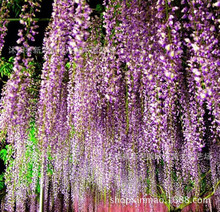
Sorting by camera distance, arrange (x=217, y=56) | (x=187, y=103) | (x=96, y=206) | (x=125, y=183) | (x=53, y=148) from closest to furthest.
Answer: (x=217, y=56) → (x=187, y=103) → (x=53, y=148) → (x=125, y=183) → (x=96, y=206)

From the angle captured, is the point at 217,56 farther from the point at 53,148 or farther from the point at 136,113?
the point at 53,148

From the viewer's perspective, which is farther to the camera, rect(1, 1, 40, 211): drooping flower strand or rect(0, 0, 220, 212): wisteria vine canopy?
rect(1, 1, 40, 211): drooping flower strand

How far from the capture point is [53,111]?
2289mm

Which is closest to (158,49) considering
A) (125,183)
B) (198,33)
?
(198,33)

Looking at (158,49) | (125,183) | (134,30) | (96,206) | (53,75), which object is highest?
(134,30)

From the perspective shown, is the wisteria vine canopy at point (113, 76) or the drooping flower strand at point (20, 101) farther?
the drooping flower strand at point (20, 101)

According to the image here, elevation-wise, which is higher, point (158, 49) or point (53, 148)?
point (158, 49)

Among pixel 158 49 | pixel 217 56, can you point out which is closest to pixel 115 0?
pixel 158 49

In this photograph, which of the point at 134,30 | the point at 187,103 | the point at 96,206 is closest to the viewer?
the point at 134,30

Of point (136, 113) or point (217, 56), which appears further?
point (136, 113)

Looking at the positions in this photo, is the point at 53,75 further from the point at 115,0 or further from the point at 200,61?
the point at 200,61

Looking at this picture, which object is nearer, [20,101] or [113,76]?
[113,76]

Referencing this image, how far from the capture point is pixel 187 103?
309cm

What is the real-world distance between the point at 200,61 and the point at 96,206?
27.3 ft
